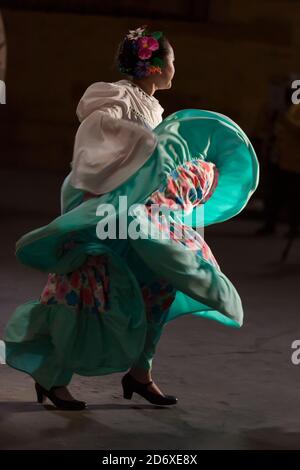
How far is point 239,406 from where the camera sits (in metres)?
5.79

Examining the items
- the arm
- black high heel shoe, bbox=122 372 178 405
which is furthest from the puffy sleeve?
black high heel shoe, bbox=122 372 178 405

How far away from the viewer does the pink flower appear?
5.69 m

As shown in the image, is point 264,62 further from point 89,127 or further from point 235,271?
point 89,127

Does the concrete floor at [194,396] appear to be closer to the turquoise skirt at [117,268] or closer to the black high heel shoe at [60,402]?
the black high heel shoe at [60,402]

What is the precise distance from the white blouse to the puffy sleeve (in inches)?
7.2

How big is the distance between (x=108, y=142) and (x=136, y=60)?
45 cm

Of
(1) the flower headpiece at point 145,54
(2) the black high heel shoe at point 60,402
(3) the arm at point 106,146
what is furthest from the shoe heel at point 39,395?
(1) the flower headpiece at point 145,54

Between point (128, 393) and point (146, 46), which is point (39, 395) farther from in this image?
point (146, 46)

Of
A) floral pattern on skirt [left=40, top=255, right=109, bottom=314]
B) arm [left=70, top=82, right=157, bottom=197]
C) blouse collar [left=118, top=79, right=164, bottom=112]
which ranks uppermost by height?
blouse collar [left=118, top=79, right=164, bottom=112]

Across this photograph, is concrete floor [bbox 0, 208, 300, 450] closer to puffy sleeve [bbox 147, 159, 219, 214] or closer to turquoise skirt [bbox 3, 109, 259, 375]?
turquoise skirt [bbox 3, 109, 259, 375]

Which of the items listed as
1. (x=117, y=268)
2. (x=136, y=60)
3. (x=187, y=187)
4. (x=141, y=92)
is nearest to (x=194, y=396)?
(x=117, y=268)

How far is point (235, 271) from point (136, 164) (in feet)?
14.0

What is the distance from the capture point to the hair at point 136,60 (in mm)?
5711

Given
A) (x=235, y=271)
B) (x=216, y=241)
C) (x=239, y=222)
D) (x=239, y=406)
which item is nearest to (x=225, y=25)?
(x=239, y=222)
